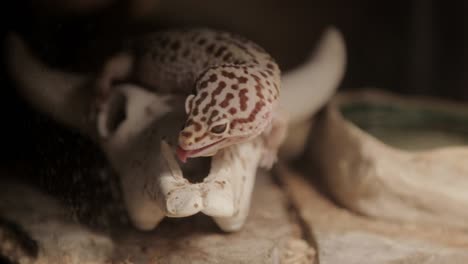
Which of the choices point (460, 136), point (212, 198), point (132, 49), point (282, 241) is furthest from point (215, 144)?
point (460, 136)

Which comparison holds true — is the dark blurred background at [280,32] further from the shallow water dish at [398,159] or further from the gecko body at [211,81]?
the shallow water dish at [398,159]

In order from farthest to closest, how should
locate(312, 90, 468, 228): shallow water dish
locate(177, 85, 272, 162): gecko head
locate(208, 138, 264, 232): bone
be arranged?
locate(312, 90, 468, 228): shallow water dish < locate(208, 138, 264, 232): bone < locate(177, 85, 272, 162): gecko head

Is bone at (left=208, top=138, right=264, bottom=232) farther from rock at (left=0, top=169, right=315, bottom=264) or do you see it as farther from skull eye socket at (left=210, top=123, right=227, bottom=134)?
skull eye socket at (left=210, top=123, right=227, bottom=134)

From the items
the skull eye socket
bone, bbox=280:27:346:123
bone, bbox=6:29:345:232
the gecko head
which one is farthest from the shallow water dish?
the skull eye socket

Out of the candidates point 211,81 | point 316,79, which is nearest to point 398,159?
point 316,79

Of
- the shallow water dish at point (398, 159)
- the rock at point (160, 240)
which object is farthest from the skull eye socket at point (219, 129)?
the shallow water dish at point (398, 159)

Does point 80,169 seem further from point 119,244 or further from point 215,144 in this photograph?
point 215,144
